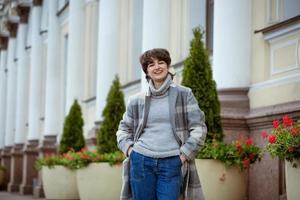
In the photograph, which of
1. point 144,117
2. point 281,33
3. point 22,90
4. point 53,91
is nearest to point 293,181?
point 144,117

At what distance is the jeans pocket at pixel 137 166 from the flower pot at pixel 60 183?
8186mm

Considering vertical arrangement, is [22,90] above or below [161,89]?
above

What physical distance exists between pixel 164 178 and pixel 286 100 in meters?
3.92

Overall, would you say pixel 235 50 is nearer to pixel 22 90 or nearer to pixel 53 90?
pixel 53 90

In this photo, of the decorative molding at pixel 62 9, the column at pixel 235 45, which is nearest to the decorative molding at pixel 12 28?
the decorative molding at pixel 62 9

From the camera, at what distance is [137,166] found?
4547mm

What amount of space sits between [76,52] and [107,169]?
7.86m

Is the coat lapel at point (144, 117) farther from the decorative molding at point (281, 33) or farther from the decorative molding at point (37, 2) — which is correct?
the decorative molding at point (37, 2)

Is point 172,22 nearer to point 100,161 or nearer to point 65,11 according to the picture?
point 100,161

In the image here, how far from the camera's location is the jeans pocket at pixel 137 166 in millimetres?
4535

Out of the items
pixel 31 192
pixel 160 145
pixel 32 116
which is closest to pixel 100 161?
pixel 160 145

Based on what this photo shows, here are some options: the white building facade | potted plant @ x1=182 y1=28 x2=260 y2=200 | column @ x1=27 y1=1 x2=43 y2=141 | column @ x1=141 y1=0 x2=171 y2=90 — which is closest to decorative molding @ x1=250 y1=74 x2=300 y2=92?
the white building facade

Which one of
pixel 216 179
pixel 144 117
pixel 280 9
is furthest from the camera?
pixel 280 9

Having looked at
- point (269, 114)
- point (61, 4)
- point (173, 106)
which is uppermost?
point (61, 4)
